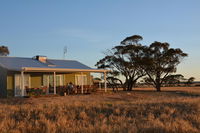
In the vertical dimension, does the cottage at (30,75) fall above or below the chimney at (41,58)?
below

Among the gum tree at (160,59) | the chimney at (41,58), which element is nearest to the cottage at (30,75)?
the chimney at (41,58)

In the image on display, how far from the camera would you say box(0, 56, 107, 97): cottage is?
1819cm

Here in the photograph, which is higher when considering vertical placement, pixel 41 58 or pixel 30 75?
pixel 41 58

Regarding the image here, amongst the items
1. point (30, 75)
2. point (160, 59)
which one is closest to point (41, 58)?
point (30, 75)

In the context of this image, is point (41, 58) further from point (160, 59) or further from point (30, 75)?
point (160, 59)

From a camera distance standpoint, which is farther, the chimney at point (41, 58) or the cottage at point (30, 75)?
the chimney at point (41, 58)

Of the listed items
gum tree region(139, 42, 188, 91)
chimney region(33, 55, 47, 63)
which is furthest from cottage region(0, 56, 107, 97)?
gum tree region(139, 42, 188, 91)

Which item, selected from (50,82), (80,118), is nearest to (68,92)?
(50,82)

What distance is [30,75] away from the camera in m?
20.0

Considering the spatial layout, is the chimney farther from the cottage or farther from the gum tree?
the gum tree

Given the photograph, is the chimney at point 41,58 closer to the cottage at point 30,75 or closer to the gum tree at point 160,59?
the cottage at point 30,75

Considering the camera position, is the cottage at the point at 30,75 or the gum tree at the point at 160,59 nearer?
the cottage at the point at 30,75

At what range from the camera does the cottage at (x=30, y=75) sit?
18.2m

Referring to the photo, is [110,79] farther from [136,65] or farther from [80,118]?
[80,118]
